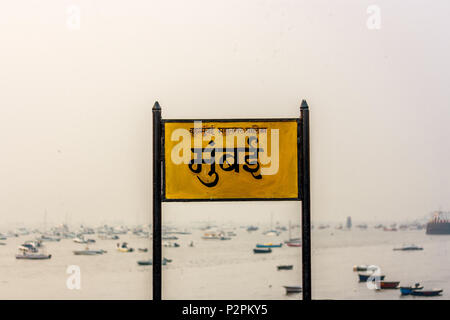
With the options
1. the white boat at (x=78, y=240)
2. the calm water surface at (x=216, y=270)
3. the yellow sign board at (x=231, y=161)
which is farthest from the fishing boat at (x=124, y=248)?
the yellow sign board at (x=231, y=161)

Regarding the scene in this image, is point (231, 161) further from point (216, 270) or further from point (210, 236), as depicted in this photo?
point (210, 236)

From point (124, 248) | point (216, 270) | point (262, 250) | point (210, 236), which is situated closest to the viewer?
point (216, 270)

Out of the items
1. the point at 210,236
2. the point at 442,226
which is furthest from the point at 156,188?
the point at 210,236

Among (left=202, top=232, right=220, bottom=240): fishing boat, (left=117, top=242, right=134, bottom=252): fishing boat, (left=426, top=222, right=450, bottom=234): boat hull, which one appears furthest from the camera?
(left=202, top=232, right=220, bottom=240): fishing boat

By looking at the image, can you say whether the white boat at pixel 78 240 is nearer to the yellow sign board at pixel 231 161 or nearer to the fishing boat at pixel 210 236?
the fishing boat at pixel 210 236

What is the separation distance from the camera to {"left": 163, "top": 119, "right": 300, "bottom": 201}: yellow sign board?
17.5 feet

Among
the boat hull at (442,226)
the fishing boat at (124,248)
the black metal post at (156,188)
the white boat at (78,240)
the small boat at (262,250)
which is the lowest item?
the small boat at (262,250)

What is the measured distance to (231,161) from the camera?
5.39m

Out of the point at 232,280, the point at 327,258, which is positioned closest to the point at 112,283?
the point at 232,280

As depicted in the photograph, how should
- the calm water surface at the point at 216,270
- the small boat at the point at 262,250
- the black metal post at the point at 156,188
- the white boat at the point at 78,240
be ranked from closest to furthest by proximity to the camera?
the black metal post at the point at 156,188 → the calm water surface at the point at 216,270 → the white boat at the point at 78,240 → the small boat at the point at 262,250

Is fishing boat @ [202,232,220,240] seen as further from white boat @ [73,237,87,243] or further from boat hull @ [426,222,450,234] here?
boat hull @ [426,222,450,234]

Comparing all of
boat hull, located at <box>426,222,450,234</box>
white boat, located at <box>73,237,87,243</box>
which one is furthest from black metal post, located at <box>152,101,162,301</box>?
white boat, located at <box>73,237,87,243</box>

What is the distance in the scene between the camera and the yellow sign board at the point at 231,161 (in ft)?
17.5
